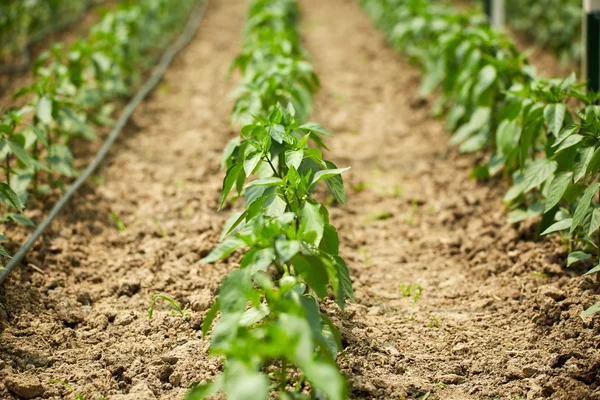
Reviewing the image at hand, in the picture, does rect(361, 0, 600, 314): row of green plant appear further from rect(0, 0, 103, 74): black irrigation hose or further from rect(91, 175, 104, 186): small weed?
rect(0, 0, 103, 74): black irrigation hose

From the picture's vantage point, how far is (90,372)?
238cm

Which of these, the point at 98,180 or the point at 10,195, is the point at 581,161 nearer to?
the point at 10,195

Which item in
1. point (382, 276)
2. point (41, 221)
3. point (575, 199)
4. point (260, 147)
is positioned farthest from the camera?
point (41, 221)

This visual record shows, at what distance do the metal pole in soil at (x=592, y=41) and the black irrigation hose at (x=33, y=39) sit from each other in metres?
5.30

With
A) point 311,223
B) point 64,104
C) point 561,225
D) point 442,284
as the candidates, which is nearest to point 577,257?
point 561,225

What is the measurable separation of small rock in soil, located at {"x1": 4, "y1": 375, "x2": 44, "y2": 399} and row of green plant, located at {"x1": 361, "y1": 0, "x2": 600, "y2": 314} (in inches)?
81.2

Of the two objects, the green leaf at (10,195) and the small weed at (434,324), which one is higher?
the green leaf at (10,195)

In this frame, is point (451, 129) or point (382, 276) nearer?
point (382, 276)

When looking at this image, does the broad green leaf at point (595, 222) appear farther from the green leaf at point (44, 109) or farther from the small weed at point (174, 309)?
the green leaf at point (44, 109)

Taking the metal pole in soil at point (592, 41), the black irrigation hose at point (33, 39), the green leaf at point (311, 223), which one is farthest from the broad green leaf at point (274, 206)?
the black irrigation hose at point (33, 39)

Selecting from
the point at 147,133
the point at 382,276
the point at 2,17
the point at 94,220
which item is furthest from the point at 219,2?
the point at 382,276

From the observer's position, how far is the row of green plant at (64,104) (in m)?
3.33

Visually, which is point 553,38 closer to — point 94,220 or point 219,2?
point 94,220

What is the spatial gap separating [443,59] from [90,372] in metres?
3.36
